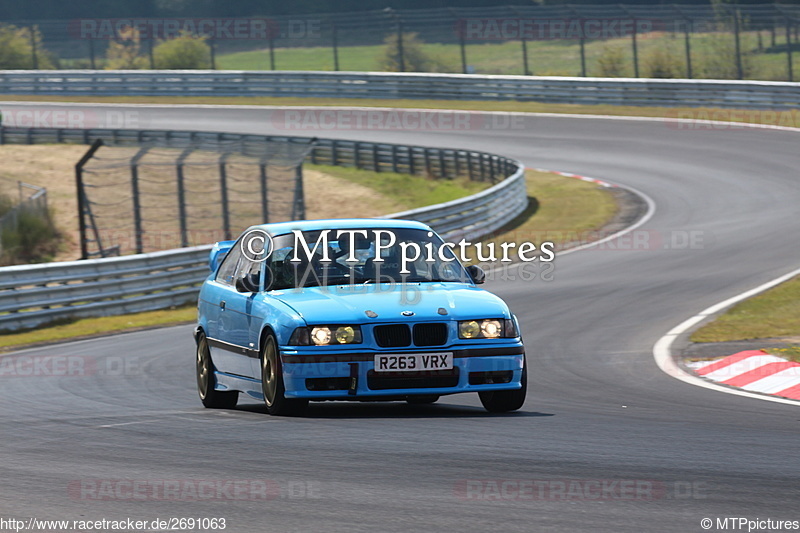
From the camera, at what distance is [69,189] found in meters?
35.5

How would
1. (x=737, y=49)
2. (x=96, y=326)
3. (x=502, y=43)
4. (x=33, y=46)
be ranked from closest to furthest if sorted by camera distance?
(x=96, y=326), (x=737, y=49), (x=33, y=46), (x=502, y=43)

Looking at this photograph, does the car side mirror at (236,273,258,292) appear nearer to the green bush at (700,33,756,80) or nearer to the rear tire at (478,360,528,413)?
the rear tire at (478,360,528,413)

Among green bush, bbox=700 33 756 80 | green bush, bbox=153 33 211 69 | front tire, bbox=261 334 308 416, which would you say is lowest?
front tire, bbox=261 334 308 416

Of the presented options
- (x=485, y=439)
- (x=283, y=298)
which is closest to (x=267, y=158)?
(x=283, y=298)

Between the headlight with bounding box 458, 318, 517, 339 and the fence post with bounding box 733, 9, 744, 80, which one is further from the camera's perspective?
the fence post with bounding box 733, 9, 744, 80

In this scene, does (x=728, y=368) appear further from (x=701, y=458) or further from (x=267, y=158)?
(x=267, y=158)

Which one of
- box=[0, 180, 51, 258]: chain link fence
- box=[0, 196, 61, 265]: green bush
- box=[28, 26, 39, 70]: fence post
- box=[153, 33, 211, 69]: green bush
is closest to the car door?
box=[0, 180, 51, 258]: chain link fence

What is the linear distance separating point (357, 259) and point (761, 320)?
738 centimetres

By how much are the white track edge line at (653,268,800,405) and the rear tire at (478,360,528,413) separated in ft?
6.87

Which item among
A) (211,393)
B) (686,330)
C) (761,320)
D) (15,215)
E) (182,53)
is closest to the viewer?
(211,393)

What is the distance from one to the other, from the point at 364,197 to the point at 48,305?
51.3 feet

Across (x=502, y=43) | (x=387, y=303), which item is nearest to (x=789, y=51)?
(x=502, y=43)

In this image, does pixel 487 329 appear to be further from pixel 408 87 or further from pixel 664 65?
pixel 408 87

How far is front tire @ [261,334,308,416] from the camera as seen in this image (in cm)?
803
